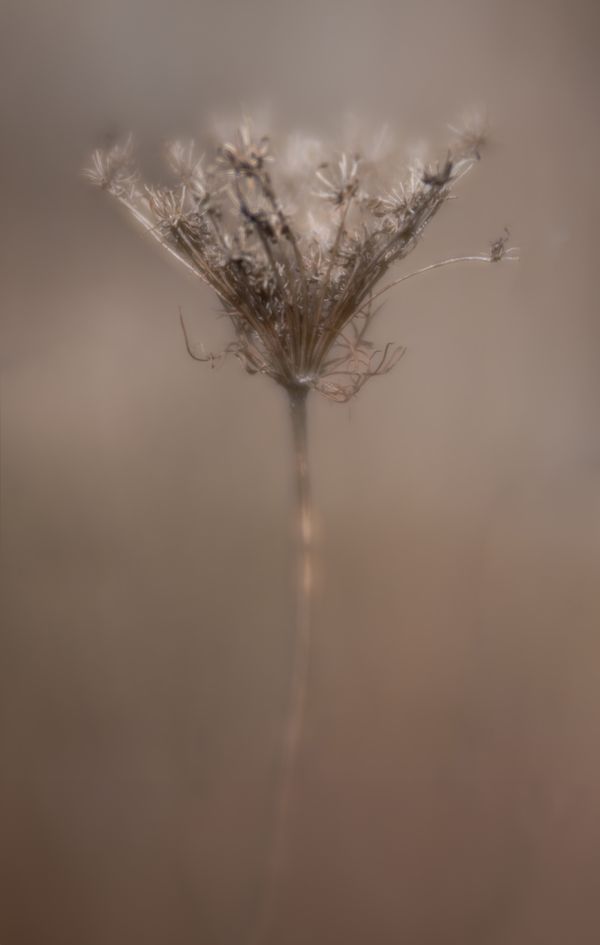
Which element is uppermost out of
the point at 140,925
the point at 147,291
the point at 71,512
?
the point at 147,291

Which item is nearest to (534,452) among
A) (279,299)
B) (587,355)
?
(587,355)

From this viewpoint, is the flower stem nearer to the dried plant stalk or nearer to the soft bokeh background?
the soft bokeh background

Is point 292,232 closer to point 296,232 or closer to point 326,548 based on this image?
point 296,232

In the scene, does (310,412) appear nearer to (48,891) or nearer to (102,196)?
(102,196)

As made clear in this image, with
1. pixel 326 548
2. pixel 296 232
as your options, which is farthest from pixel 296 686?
pixel 296 232

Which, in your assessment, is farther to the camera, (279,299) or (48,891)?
(48,891)

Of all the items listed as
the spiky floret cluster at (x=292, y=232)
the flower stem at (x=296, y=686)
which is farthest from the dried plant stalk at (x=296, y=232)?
the flower stem at (x=296, y=686)
